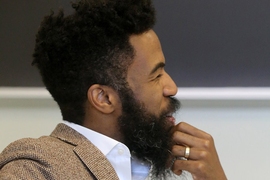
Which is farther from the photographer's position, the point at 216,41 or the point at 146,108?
the point at 216,41

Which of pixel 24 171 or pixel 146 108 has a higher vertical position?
pixel 146 108

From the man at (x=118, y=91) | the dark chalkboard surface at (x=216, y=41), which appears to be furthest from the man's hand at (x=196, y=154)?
the dark chalkboard surface at (x=216, y=41)

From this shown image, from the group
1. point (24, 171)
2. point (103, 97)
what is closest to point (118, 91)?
point (103, 97)

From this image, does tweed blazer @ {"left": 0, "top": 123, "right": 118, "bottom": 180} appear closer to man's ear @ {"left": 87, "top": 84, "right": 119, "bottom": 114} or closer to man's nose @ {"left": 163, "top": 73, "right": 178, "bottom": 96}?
man's ear @ {"left": 87, "top": 84, "right": 119, "bottom": 114}

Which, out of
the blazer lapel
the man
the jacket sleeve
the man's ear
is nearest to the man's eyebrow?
the man

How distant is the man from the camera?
34.3 inches

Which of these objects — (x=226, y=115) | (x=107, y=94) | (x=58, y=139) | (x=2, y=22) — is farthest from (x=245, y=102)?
(x=2, y=22)

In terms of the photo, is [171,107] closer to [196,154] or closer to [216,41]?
[196,154]

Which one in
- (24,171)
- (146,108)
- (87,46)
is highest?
(87,46)

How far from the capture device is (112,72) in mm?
886

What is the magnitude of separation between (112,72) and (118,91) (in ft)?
0.15

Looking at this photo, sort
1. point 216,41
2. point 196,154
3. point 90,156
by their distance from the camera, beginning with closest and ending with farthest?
1. point 90,156
2. point 196,154
3. point 216,41

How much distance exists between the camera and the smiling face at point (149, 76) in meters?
0.90

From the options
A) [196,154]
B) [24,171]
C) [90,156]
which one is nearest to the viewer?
[24,171]
